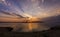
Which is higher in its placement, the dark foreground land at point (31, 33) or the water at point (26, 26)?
the water at point (26, 26)

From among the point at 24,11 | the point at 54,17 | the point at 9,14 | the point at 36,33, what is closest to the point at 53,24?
the point at 54,17

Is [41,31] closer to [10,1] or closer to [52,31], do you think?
[52,31]

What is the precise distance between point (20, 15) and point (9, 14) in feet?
0.30

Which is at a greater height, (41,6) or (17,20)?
(41,6)

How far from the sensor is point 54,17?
Answer: 153 cm

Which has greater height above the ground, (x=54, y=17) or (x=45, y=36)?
(x=54, y=17)

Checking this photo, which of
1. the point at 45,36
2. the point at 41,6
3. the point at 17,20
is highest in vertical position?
the point at 41,6

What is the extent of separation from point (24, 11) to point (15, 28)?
16cm

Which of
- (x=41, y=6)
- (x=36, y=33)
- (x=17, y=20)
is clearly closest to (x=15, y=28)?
(x=17, y=20)

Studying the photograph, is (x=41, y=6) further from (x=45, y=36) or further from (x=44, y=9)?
(x=45, y=36)

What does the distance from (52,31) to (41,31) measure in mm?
89

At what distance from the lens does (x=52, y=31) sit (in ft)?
4.94

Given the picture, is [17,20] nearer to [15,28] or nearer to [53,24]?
[15,28]

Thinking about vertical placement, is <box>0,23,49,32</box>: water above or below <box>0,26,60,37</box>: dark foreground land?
above
